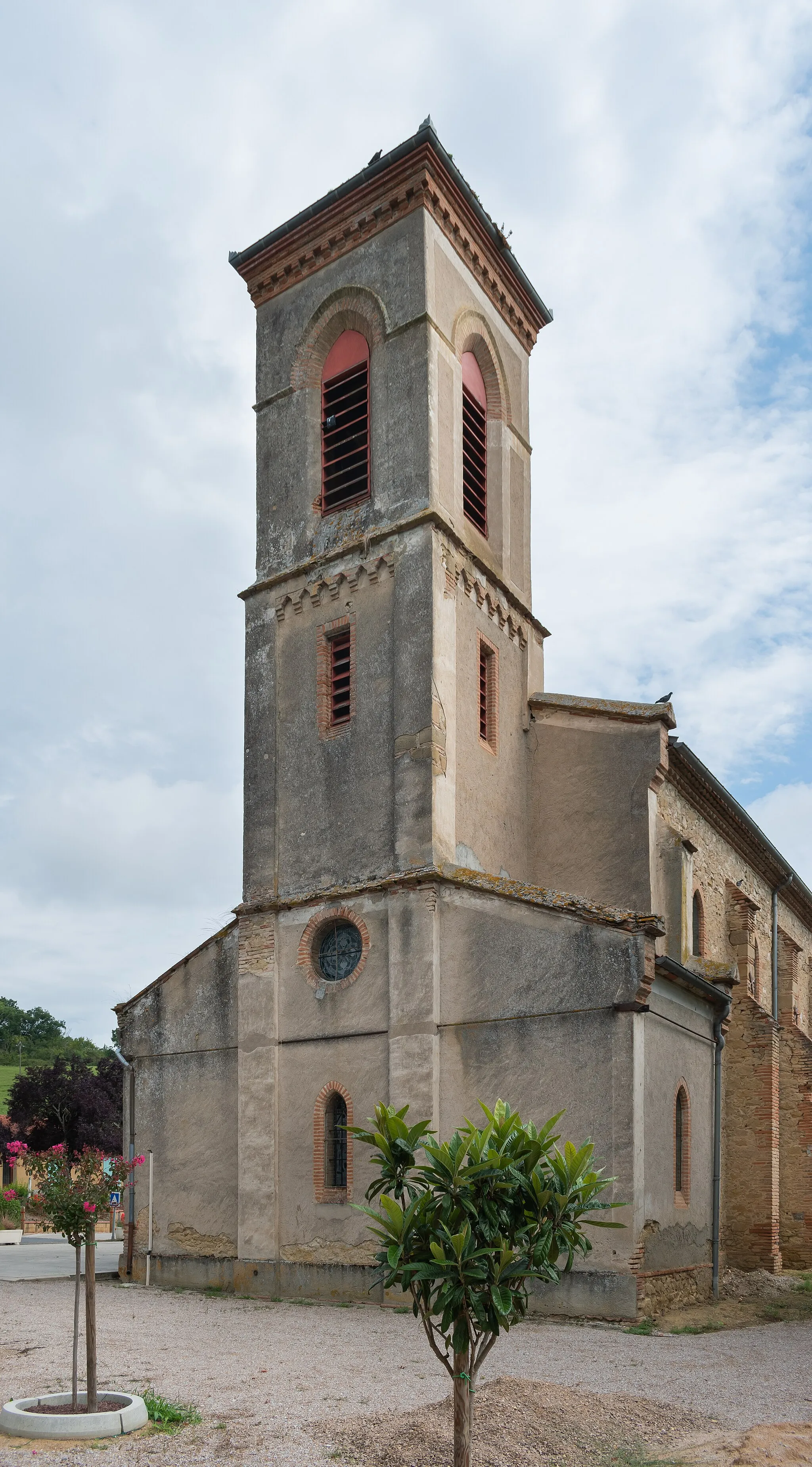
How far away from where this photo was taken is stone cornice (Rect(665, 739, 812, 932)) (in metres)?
20.6

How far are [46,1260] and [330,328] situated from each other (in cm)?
2123

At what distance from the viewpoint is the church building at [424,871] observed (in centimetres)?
1600

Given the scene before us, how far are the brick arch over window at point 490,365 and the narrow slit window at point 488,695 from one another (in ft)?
16.3

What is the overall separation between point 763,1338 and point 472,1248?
9182mm

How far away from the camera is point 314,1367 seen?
11.2m

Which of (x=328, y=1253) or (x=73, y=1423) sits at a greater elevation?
(x=73, y=1423)

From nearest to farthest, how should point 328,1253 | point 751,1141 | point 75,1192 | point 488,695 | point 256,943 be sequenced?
point 75,1192 < point 328,1253 < point 256,943 < point 488,695 < point 751,1141

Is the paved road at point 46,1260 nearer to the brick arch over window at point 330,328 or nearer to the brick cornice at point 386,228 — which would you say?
the brick arch over window at point 330,328

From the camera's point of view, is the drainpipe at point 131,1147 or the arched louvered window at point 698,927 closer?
the drainpipe at point 131,1147

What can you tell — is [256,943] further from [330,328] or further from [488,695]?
[330,328]

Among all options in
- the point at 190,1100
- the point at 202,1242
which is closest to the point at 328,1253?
the point at 202,1242

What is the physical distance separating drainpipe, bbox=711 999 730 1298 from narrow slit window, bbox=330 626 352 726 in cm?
775

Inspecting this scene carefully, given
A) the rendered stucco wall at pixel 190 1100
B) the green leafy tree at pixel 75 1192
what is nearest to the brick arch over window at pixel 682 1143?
the rendered stucco wall at pixel 190 1100

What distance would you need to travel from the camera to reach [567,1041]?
15.5m
